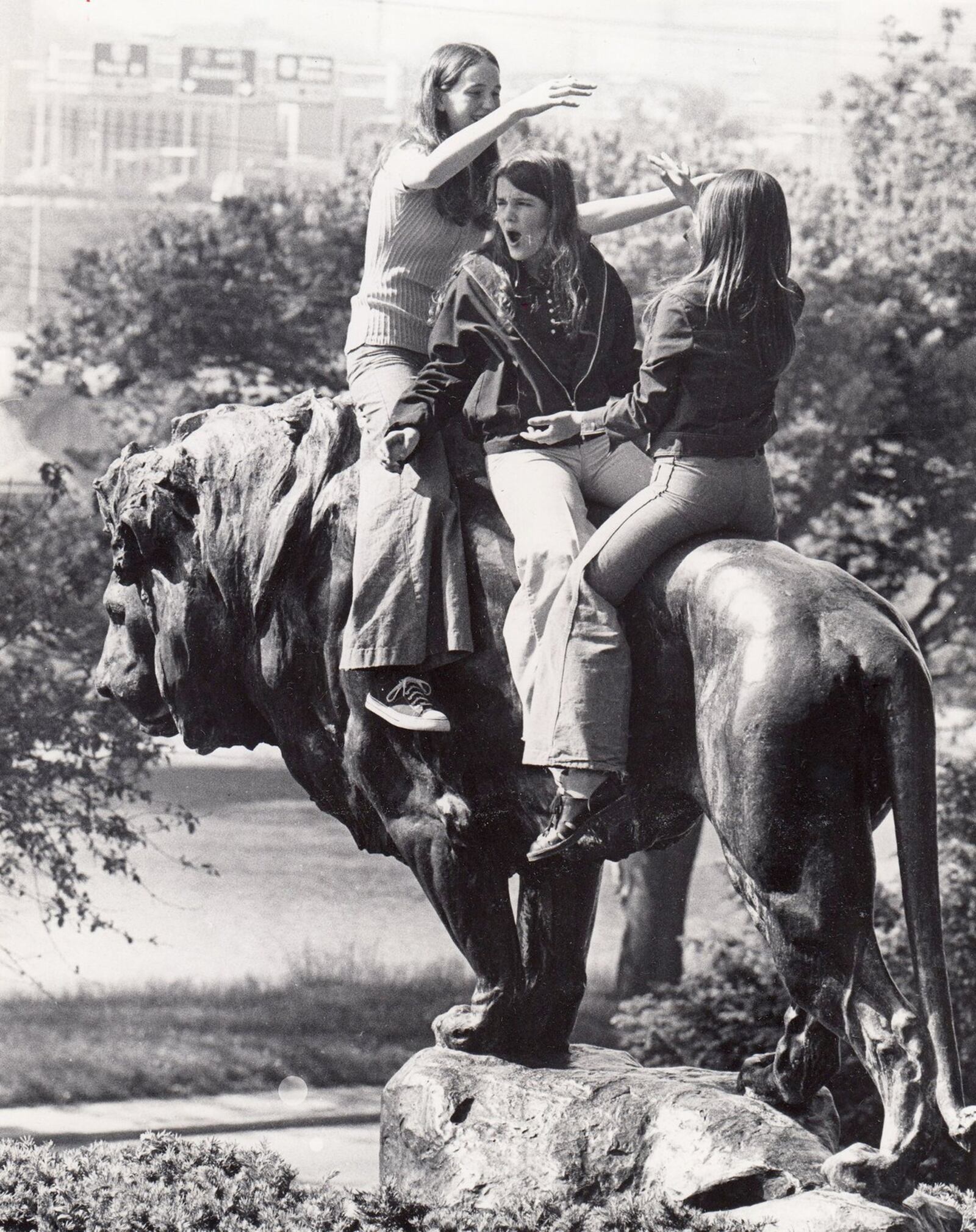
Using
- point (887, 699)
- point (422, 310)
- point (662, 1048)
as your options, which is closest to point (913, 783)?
point (887, 699)

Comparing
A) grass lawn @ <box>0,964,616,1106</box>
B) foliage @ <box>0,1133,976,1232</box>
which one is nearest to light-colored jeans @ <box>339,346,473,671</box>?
foliage @ <box>0,1133,976,1232</box>

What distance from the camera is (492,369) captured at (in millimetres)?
4219

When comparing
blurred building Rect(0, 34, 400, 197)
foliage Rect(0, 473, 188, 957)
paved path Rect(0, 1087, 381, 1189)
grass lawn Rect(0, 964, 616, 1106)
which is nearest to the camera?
foliage Rect(0, 473, 188, 957)

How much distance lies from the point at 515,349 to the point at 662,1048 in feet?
22.4

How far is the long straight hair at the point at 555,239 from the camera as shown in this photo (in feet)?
13.4

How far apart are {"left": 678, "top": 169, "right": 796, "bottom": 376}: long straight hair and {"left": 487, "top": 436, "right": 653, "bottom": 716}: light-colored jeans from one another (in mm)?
554

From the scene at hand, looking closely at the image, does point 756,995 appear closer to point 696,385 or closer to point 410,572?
point 410,572

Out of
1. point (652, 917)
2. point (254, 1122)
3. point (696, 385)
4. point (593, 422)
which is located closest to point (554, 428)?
point (593, 422)

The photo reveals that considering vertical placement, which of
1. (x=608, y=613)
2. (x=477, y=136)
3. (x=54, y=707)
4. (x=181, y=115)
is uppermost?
(x=181, y=115)

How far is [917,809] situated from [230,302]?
7.67 metres

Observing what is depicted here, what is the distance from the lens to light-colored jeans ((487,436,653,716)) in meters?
4.03

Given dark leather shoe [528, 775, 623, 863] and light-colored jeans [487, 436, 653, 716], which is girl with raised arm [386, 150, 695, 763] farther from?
dark leather shoe [528, 775, 623, 863]

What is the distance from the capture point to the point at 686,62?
445 inches

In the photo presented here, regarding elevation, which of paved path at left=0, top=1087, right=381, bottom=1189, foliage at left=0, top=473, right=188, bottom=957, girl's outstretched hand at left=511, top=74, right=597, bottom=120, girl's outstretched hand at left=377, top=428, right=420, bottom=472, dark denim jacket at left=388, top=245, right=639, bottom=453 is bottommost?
paved path at left=0, top=1087, right=381, bottom=1189
